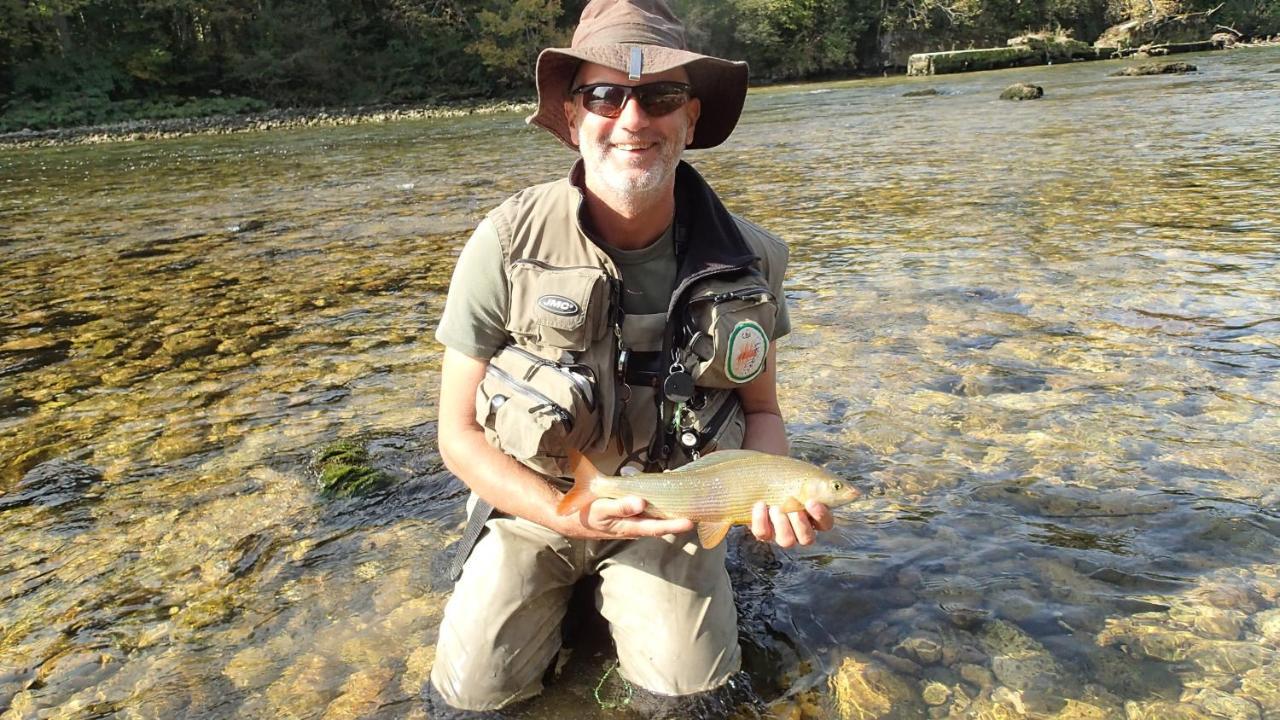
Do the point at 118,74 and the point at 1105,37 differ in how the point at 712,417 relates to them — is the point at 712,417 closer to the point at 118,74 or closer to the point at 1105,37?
the point at 118,74

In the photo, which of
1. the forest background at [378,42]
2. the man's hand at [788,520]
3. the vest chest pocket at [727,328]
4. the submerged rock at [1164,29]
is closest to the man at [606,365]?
the vest chest pocket at [727,328]

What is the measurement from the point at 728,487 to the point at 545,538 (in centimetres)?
91

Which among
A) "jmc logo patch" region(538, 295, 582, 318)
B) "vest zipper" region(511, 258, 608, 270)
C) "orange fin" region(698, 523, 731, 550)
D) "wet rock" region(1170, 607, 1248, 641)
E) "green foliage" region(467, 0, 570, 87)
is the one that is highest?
"green foliage" region(467, 0, 570, 87)

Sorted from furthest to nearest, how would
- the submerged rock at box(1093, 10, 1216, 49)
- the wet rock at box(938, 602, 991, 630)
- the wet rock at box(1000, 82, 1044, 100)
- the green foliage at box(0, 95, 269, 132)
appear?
the submerged rock at box(1093, 10, 1216, 49) → the green foliage at box(0, 95, 269, 132) → the wet rock at box(1000, 82, 1044, 100) → the wet rock at box(938, 602, 991, 630)

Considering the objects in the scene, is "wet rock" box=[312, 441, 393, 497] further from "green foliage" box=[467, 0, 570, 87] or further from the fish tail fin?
"green foliage" box=[467, 0, 570, 87]

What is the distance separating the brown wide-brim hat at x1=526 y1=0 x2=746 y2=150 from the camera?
340 cm

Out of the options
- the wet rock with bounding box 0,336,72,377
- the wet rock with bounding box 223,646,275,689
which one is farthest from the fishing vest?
the wet rock with bounding box 0,336,72,377

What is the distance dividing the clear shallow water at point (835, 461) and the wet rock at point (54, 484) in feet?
0.13

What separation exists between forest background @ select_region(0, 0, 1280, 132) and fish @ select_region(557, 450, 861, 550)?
146 ft

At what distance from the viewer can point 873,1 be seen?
207 feet

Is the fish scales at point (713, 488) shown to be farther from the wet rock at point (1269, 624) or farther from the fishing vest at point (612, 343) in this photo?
the wet rock at point (1269, 624)

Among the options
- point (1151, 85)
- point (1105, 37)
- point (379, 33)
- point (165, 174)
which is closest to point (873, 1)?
point (1105, 37)

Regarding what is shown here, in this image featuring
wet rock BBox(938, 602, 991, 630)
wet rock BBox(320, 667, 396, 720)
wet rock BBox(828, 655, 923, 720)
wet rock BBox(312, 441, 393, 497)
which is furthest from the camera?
wet rock BBox(312, 441, 393, 497)

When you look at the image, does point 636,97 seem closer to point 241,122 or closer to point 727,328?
point 727,328
